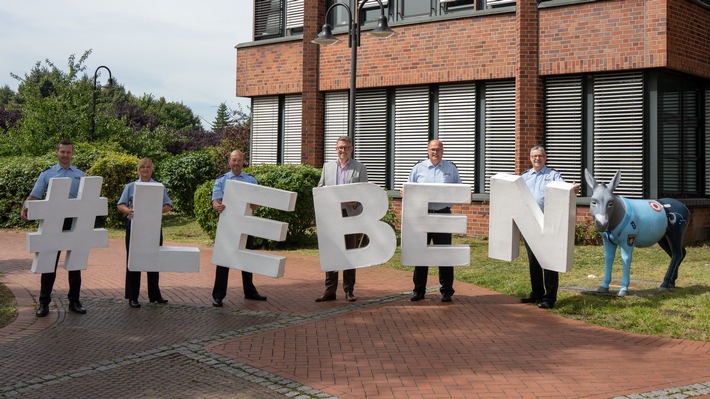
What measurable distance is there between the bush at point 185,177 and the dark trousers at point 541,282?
15.5 metres

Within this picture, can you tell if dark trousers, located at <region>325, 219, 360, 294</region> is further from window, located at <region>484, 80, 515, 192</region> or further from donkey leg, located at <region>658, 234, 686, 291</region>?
window, located at <region>484, 80, 515, 192</region>

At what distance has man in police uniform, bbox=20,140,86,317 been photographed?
8695 mm

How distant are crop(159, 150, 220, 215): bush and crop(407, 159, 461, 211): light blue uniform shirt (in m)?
14.5

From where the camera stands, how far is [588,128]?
1583 cm

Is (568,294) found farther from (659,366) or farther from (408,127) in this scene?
(408,127)

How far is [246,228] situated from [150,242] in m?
1.14

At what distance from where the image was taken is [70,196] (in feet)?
29.6

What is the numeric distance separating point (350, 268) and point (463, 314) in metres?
1.49

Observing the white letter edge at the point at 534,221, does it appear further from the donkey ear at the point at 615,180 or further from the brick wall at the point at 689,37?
the brick wall at the point at 689,37

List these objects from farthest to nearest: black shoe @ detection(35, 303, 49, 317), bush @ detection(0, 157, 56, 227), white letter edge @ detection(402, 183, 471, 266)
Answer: bush @ detection(0, 157, 56, 227) → white letter edge @ detection(402, 183, 471, 266) → black shoe @ detection(35, 303, 49, 317)

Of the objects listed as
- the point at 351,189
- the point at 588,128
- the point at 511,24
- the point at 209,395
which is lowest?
the point at 209,395

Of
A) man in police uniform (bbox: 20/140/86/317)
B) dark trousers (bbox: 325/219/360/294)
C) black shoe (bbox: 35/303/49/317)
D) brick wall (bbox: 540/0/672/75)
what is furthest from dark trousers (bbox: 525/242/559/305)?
brick wall (bbox: 540/0/672/75)

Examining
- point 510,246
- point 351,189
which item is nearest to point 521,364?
point 510,246

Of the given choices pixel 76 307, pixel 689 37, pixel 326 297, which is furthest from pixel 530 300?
pixel 689 37
